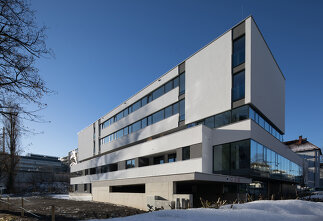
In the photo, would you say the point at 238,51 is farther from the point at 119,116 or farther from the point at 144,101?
the point at 119,116

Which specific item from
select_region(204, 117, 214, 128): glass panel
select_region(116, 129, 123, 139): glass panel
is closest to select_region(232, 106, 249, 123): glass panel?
select_region(204, 117, 214, 128): glass panel

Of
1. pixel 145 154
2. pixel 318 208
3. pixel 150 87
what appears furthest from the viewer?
pixel 150 87

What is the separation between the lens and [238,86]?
72.7 feet

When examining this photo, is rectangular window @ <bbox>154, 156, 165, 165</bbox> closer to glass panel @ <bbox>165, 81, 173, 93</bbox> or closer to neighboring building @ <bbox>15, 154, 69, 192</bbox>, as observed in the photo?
glass panel @ <bbox>165, 81, 173, 93</bbox>

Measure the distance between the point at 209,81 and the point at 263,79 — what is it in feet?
17.7

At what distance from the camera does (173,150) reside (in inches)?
1064

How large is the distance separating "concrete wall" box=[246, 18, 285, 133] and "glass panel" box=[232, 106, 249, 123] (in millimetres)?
912

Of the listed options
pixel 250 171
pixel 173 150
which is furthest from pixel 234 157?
pixel 173 150

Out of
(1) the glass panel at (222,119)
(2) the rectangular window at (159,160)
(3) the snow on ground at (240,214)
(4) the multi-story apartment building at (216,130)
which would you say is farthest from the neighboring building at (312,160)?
(3) the snow on ground at (240,214)

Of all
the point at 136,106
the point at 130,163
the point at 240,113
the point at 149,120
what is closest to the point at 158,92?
the point at 149,120

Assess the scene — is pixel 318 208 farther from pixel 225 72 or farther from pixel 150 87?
pixel 150 87

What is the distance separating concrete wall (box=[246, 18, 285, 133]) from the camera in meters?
21.7

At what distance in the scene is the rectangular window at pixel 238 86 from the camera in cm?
2184

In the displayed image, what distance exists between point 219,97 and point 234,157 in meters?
5.62
